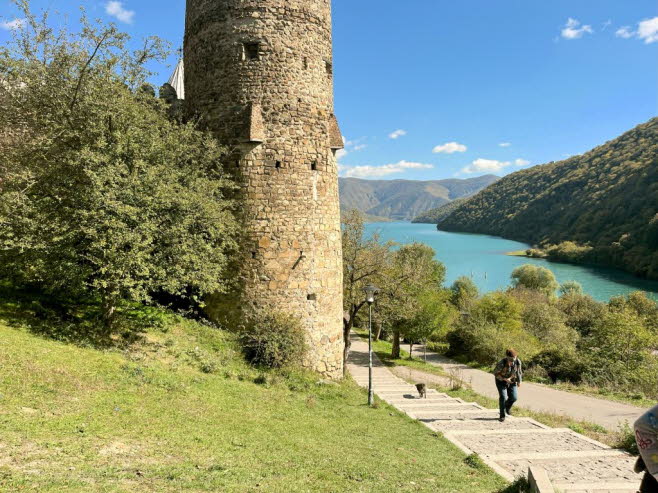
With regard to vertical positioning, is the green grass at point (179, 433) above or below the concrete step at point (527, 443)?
above

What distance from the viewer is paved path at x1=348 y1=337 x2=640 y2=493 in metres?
5.66

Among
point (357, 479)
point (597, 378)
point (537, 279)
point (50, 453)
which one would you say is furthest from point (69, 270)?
point (537, 279)

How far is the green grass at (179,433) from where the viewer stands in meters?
4.46

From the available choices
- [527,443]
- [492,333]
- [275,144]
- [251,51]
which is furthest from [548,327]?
[251,51]

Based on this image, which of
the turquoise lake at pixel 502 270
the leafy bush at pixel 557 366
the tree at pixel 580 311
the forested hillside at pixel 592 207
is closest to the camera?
the leafy bush at pixel 557 366

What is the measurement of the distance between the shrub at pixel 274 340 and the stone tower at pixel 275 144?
31cm

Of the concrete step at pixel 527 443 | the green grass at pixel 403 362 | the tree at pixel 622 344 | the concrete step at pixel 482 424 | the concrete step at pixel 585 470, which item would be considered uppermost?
the concrete step at pixel 585 470

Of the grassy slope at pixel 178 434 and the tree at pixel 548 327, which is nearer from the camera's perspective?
the grassy slope at pixel 178 434

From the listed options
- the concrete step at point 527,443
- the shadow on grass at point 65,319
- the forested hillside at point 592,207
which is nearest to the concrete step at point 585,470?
the concrete step at point 527,443

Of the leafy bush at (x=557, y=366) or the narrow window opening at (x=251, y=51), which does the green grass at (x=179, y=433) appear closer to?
the narrow window opening at (x=251, y=51)

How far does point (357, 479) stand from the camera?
5.37 metres

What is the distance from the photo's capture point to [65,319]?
928 centimetres

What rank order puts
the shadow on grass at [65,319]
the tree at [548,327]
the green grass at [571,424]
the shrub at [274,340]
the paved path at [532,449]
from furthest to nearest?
the tree at [548,327] → the shrub at [274,340] → the shadow on grass at [65,319] → the green grass at [571,424] → the paved path at [532,449]

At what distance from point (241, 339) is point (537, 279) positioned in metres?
50.7
